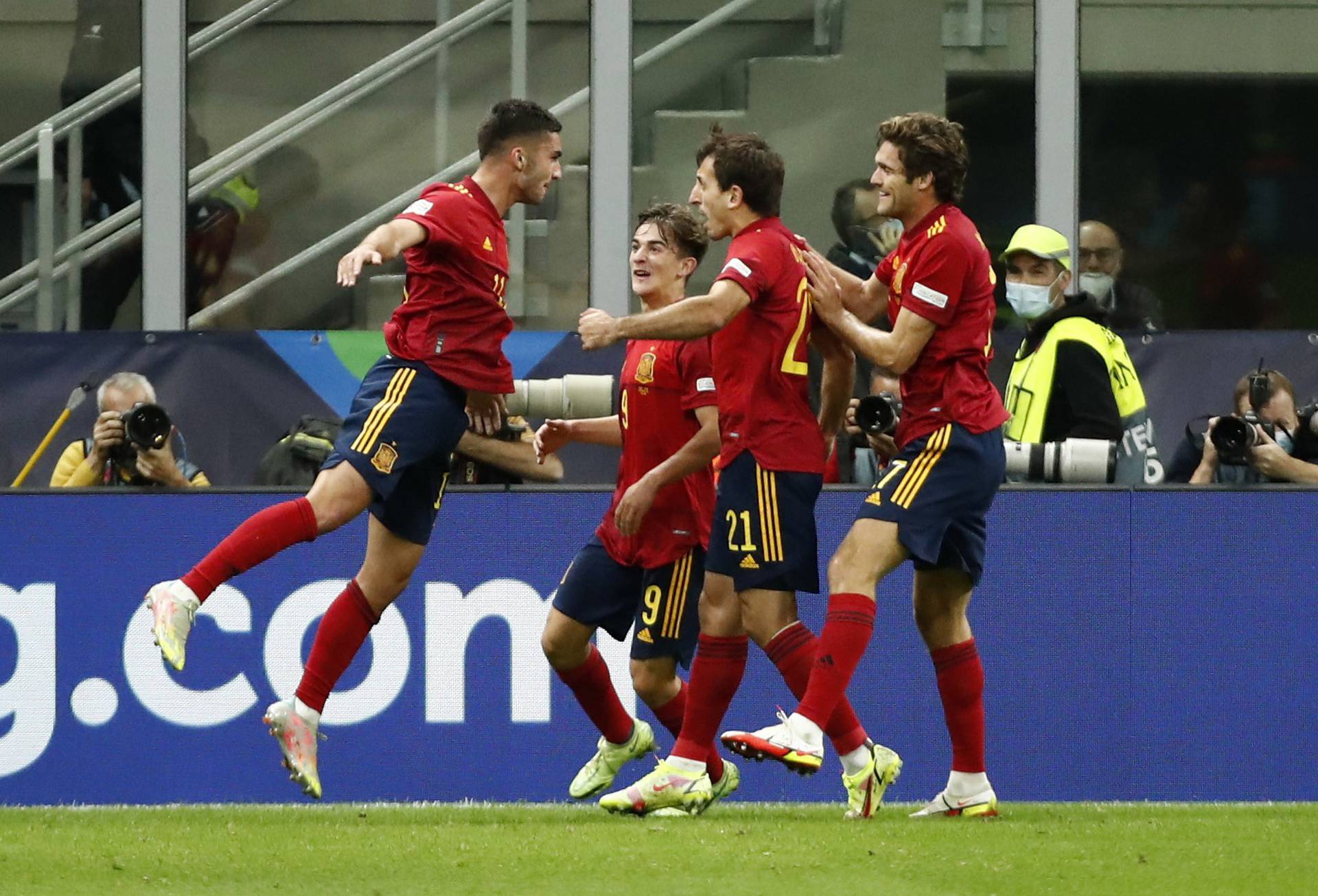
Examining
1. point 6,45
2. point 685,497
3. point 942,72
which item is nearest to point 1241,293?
point 942,72

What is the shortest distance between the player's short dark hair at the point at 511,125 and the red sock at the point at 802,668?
5.67 ft

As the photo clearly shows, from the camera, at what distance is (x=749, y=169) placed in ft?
21.4

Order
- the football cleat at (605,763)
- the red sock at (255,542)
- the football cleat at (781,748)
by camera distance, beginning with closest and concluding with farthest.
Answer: the football cleat at (781,748) → the red sock at (255,542) → the football cleat at (605,763)

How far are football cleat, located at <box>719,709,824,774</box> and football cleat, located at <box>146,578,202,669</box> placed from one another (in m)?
1.51

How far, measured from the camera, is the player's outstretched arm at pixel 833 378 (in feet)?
21.8

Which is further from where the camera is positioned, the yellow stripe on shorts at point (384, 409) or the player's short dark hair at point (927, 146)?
the yellow stripe on shorts at point (384, 409)

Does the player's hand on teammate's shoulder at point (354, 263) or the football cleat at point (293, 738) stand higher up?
the player's hand on teammate's shoulder at point (354, 263)

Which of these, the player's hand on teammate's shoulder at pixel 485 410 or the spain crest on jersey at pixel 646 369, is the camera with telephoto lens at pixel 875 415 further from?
the player's hand on teammate's shoulder at pixel 485 410

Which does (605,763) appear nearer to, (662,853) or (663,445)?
(663,445)

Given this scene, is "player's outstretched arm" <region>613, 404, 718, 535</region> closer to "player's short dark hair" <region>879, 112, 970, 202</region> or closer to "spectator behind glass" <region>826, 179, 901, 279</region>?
"player's short dark hair" <region>879, 112, 970, 202</region>

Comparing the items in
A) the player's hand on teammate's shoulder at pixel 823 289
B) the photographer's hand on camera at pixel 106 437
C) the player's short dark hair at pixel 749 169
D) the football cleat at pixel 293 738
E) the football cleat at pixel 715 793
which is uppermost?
the player's short dark hair at pixel 749 169

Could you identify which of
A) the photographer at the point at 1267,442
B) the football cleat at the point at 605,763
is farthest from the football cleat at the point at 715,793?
the photographer at the point at 1267,442

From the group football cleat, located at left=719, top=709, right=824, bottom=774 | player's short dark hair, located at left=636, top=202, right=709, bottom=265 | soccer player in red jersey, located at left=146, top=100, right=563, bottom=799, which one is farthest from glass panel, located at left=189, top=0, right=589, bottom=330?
football cleat, located at left=719, top=709, right=824, bottom=774

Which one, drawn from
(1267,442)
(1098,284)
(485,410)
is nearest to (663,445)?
(485,410)
